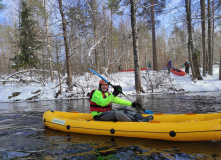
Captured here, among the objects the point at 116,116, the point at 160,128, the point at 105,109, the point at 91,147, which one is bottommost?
the point at 91,147

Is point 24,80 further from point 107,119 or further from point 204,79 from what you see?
point 204,79

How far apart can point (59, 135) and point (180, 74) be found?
498 inches

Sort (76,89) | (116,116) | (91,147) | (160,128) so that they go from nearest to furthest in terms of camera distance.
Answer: (91,147) < (160,128) < (116,116) < (76,89)

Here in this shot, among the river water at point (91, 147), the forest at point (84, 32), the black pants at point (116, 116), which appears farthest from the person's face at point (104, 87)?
the forest at point (84, 32)

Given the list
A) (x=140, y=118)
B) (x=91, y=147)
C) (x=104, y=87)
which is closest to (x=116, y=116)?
(x=140, y=118)

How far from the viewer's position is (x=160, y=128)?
11.8 feet

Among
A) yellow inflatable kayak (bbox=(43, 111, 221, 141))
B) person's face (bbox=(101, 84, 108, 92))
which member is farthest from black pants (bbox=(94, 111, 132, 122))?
person's face (bbox=(101, 84, 108, 92))

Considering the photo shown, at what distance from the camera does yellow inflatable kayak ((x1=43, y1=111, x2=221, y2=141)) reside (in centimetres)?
336

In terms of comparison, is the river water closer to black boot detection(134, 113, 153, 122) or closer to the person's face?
black boot detection(134, 113, 153, 122)

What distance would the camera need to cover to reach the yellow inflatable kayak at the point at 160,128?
3.36 meters

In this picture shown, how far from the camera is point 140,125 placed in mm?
3779

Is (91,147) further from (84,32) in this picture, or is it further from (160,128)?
(84,32)

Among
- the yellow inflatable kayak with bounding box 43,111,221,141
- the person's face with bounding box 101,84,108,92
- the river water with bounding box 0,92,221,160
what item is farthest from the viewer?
the person's face with bounding box 101,84,108,92

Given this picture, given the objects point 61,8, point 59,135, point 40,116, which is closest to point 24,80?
point 61,8
